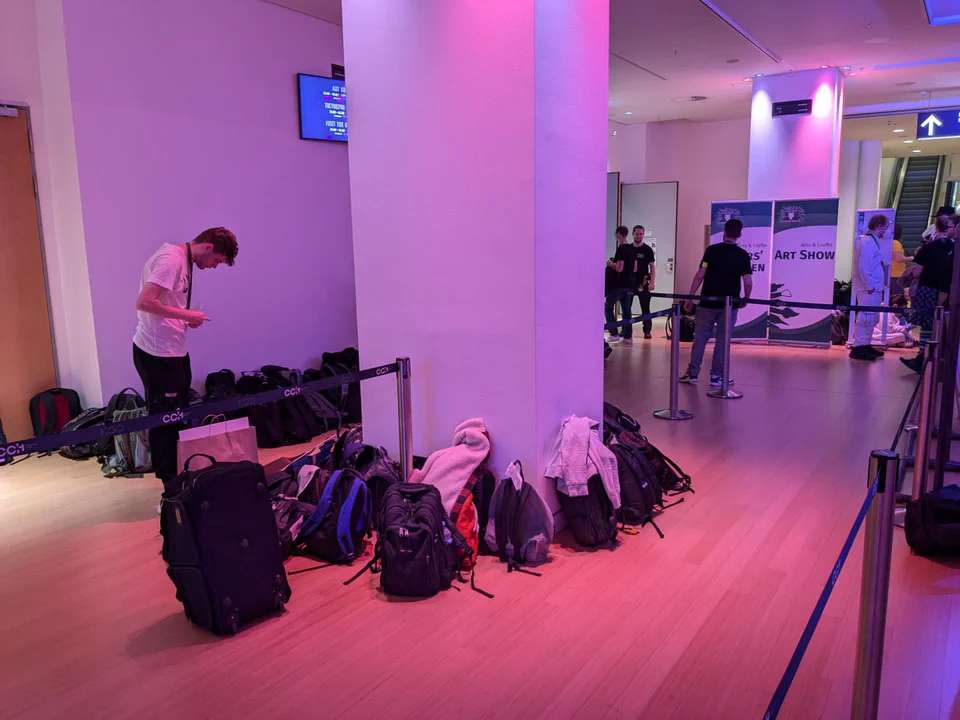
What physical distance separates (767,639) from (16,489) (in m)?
4.69

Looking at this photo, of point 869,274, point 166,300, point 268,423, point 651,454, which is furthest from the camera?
point 869,274

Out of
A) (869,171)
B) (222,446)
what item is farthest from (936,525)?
(869,171)

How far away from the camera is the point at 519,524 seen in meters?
3.80

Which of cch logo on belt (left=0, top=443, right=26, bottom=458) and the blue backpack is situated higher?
cch logo on belt (left=0, top=443, right=26, bottom=458)

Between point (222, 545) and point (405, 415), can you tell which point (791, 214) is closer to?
point (405, 415)

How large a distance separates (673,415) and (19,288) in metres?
5.34

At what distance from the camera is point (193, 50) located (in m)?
6.22

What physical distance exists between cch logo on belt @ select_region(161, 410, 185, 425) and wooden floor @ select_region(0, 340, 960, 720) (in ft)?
2.87

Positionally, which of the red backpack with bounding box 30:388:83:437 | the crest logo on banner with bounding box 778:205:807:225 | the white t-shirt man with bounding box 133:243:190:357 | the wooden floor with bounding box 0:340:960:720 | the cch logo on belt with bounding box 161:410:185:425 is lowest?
the wooden floor with bounding box 0:340:960:720

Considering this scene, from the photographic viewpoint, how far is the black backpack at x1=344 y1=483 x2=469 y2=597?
3418 millimetres

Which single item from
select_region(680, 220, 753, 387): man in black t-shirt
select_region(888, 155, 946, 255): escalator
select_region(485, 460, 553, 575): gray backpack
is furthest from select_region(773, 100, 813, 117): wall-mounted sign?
select_region(888, 155, 946, 255): escalator

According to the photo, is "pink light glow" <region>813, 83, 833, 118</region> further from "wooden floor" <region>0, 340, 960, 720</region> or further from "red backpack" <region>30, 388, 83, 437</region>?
"red backpack" <region>30, 388, 83, 437</region>

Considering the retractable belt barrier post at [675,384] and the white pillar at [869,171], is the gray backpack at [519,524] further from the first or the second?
the white pillar at [869,171]

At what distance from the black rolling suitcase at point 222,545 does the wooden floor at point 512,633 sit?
118mm
